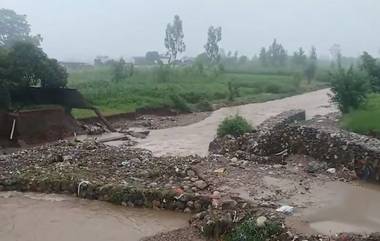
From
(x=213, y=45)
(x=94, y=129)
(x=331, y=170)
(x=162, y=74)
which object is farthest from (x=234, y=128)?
(x=213, y=45)

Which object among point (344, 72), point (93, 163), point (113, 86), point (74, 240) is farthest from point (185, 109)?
point (74, 240)

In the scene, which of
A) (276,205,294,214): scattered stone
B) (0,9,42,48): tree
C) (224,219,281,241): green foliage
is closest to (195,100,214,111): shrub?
(276,205,294,214): scattered stone

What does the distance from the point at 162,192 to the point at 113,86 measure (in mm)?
25134

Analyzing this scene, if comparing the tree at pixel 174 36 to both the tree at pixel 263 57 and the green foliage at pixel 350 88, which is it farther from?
the green foliage at pixel 350 88

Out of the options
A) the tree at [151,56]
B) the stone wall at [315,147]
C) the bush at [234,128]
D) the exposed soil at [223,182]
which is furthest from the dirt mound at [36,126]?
the tree at [151,56]

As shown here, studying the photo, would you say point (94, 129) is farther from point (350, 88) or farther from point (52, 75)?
point (350, 88)

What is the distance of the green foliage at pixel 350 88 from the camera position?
23641 mm

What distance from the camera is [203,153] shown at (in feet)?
64.6

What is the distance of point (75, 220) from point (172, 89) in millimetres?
26428

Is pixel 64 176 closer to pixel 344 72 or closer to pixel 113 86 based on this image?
pixel 344 72

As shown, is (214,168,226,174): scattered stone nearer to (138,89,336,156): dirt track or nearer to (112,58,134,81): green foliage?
(138,89,336,156): dirt track

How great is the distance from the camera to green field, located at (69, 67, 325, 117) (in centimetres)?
3250

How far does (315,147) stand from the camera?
15922mm

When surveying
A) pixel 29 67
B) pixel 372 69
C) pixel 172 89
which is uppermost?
pixel 372 69
